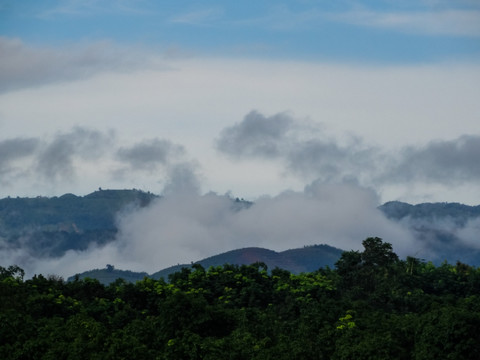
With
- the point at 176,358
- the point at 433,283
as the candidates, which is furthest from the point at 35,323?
the point at 433,283

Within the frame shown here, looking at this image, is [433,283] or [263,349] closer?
[263,349]

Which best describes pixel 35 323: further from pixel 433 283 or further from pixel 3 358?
pixel 433 283

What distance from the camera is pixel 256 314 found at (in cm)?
7044

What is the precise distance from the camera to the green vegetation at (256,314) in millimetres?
54281

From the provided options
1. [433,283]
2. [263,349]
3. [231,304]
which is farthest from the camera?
[433,283]

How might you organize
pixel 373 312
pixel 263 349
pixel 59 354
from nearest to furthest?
pixel 59 354 < pixel 263 349 < pixel 373 312

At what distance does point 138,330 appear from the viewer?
59.7 m

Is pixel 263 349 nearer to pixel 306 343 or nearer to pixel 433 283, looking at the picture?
pixel 306 343

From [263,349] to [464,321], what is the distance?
12572mm

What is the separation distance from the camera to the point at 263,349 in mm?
55375

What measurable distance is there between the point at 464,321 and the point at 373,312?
14.6 metres

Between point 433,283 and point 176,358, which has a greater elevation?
point 433,283

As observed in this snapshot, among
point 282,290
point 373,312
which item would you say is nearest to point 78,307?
point 282,290

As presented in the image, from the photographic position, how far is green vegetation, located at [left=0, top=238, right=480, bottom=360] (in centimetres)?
5428
